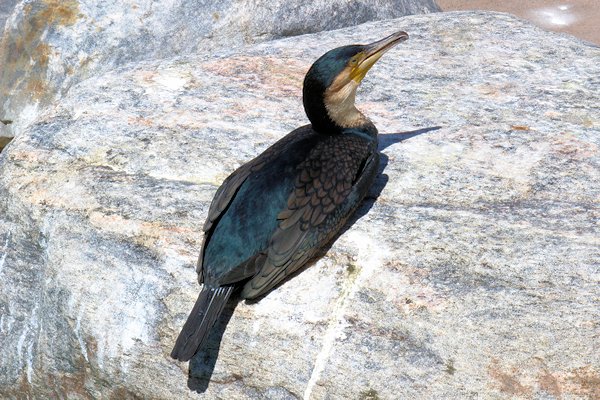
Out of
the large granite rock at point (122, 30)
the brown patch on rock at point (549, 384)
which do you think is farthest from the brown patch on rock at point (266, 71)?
the brown patch on rock at point (549, 384)

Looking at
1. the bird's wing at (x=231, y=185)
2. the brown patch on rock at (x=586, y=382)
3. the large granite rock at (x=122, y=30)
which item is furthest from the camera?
the large granite rock at (x=122, y=30)

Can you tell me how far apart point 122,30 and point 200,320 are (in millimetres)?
3857

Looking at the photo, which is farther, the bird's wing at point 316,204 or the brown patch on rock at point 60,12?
the brown patch on rock at point 60,12

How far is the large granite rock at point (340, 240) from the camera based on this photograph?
3.73 metres

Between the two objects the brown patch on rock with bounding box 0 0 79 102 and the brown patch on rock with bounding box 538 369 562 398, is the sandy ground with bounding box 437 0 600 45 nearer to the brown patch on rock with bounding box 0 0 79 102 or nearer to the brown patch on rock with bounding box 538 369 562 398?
the brown patch on rock with bounding box 0 0 79 102

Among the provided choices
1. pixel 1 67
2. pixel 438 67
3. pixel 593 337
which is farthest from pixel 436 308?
pixel 1 67

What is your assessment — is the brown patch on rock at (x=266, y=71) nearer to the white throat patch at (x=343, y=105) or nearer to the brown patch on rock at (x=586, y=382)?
the white throat patch at (x=343, y=105)

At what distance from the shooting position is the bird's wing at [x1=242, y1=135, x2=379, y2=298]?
3.93 meters

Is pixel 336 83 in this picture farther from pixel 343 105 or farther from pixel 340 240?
pixel 340 240

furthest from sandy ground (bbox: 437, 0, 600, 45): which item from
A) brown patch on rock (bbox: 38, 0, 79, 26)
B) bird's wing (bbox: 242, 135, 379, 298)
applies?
bird's wing (bbox: 242, 135, 379, 298)

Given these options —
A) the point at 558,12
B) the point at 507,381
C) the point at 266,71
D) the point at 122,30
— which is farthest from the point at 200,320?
the point at 558,12

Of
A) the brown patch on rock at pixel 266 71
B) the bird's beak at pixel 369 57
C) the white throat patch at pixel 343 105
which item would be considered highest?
the bird's beak at pixel 369 57

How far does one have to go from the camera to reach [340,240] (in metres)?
4.18

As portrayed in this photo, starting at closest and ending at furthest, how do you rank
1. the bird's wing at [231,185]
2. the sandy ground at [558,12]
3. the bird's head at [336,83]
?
the bird's wing at [231,185]
the bird's head at [336,83]
the sandy ground at [558,12]
